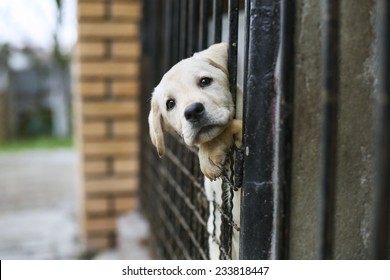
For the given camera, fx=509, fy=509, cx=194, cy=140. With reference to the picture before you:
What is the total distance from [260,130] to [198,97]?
197 mm

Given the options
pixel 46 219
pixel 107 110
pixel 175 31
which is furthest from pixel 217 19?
pixel 46 219

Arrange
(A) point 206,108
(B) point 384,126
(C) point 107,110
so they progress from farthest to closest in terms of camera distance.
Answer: (C) point 107,110
(A) point 206,108
(B) point 384,126

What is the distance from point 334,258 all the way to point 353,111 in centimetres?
29

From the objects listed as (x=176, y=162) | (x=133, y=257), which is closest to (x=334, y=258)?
(x=176, y=162)

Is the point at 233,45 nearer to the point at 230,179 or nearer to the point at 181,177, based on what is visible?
the point at 230,179

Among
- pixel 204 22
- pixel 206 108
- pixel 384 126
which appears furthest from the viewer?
pixel 204 22

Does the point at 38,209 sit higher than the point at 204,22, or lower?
lower

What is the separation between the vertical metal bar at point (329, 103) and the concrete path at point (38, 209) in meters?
2.64

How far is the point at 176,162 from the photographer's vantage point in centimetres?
188

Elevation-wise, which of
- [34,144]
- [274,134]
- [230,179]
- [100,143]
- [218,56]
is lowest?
[34,144]

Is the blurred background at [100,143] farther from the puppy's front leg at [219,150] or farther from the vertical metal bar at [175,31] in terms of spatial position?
the puppy's front leg at [219,150]

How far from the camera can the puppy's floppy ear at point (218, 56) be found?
1147 mm

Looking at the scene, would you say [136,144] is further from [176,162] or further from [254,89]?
[254,89]

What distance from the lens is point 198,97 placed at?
112 centimetres
